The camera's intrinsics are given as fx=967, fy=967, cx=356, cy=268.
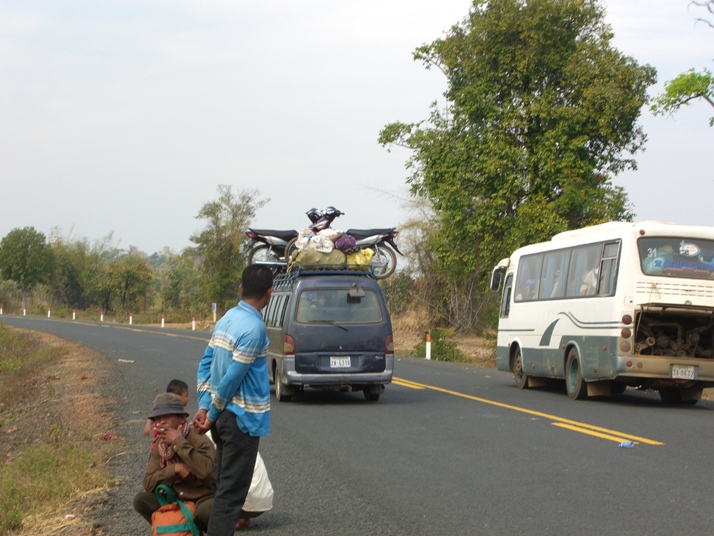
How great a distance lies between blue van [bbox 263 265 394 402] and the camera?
15.6 metres

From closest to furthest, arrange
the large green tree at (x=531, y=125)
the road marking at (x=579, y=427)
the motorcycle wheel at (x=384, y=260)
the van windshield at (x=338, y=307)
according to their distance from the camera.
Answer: the road marking at (x=579, y=427), the van windshield at (x=338, y=307), the motorcycle wheel at (x=384, y=260), the large green tree at (x=531, y=125)

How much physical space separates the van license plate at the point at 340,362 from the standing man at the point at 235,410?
31.2 feet

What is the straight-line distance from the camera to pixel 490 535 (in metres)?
7.09

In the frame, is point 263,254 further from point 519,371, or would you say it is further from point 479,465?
point 479,465

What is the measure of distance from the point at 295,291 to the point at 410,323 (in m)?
30.3

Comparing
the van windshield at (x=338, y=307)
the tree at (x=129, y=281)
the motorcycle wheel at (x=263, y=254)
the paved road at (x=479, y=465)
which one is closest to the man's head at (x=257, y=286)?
the paved road at (x=479, y=465)

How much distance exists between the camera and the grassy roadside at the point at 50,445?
8.24m

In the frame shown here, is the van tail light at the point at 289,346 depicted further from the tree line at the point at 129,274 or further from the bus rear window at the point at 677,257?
the tree line at the point at 129,274

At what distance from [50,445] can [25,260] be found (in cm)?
8828

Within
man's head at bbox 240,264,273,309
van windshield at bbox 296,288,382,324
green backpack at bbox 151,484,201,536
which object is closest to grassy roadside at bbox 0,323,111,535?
green backpack at bbox 151,484,201,536

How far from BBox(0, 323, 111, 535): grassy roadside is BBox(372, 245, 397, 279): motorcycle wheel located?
544 cm

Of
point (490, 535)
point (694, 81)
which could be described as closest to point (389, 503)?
point (490, 535)

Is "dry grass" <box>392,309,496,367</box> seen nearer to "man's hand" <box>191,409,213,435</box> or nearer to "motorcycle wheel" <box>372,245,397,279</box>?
"motorcycle wheel" <box>372,245,397,279</box>

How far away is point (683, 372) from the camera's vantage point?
1550 centimetres
